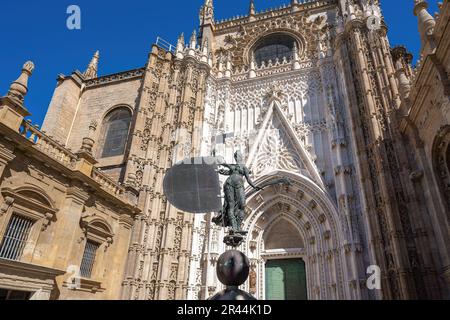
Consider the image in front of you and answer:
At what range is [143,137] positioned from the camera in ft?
59.5

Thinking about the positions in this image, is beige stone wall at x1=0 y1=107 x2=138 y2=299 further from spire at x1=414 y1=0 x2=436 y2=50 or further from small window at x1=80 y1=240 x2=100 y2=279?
spire at x1=414 y1=0 x2=436 y2=50

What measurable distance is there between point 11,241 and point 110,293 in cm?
526

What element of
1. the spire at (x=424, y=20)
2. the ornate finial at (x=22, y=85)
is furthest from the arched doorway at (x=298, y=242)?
the ornate finial at (x=22, y=85)

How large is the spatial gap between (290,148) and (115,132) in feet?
35.7

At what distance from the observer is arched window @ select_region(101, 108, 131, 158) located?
19086 millimetres

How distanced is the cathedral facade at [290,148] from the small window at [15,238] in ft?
1.77

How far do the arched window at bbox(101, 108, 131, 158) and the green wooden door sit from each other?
35.7 feet

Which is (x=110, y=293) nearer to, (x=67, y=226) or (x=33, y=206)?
(x=67, y=226)

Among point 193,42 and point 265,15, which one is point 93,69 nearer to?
point 193,42

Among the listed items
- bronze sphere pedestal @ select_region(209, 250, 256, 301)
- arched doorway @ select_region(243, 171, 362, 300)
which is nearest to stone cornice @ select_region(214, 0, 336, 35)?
arched doorway @ select_region(243, 171, 362, 300)

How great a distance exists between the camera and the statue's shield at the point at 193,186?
26.0 ft

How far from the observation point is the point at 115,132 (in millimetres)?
19938

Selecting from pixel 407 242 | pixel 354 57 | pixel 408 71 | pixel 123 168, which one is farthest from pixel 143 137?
pixel 408 71

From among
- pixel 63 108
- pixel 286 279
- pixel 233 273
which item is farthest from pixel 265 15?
pixel 233 273
